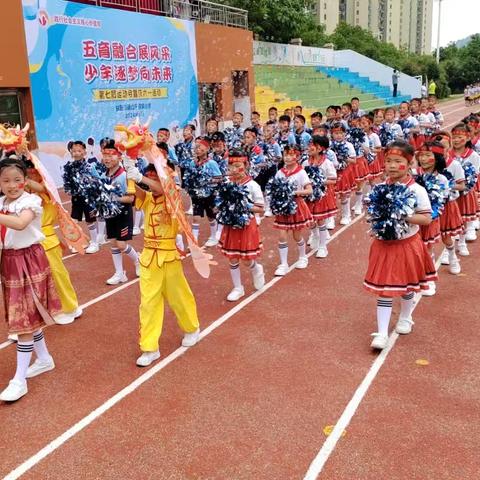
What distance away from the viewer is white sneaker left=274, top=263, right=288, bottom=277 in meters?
7.25

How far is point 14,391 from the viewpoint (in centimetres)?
442

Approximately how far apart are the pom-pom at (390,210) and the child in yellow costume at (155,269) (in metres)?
1.76

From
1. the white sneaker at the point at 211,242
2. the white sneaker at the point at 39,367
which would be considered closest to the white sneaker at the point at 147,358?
the white sneaker at the point at 39,367

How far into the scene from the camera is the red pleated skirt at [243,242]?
6277 mm

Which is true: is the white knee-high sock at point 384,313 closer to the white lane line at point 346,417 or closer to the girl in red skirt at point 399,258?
the girl in red skirt at point 399,258

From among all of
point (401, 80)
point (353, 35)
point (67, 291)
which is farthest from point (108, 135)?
point (353, 35)

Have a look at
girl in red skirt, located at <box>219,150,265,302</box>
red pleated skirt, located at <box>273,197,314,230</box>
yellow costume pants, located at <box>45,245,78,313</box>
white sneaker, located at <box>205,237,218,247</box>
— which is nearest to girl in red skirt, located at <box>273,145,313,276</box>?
red pleated skirt, located at <box>273,197,314,230</box>

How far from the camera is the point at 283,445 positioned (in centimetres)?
375

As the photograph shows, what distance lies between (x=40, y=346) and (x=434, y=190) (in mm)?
4167

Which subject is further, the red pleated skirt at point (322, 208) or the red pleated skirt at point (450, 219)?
the red pleated skirt at point (322, 208)

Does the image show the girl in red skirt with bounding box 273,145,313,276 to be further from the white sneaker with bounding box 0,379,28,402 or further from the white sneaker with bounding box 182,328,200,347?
the white sneaker with bounding box 0,379,28,402

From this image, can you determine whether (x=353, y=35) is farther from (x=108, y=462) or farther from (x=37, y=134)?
(x=108, y=462)

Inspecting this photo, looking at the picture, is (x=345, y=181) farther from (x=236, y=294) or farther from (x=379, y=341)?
(x=379, y=341)

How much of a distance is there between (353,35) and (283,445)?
56.8m
